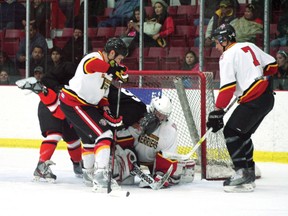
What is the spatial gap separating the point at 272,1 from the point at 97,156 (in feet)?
9.51

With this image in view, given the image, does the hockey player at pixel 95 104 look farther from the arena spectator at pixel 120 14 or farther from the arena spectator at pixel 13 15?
the arena spectator at pixel 13 15

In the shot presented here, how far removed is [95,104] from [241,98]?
0.94 meters

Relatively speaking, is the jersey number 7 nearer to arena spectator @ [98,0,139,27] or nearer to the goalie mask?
the goalie mask

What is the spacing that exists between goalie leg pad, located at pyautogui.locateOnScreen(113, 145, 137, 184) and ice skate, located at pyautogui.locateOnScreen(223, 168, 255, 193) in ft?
2.15

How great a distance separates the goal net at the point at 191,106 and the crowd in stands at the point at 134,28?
119 centimetres

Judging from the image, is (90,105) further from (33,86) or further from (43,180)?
(43,180)

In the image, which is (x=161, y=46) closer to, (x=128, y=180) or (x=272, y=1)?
(x=272, y=1)

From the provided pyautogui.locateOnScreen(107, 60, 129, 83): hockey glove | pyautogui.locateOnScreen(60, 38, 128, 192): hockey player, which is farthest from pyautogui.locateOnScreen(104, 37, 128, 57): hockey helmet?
pyautogui.locateOnScreen(107, 60, 129, 83): hockey glove

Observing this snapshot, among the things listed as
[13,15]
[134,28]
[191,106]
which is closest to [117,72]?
[191,106]

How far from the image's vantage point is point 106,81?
19.1 ft

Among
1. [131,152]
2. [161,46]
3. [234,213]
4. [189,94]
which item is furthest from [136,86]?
[234,213]

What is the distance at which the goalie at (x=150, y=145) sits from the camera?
19.7 feet

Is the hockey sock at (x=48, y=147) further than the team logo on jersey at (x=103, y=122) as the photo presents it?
Yes

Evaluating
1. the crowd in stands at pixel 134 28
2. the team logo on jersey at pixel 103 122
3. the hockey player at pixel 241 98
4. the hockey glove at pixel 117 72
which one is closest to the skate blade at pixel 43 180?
the team logo on jersey at pixel 103 122
